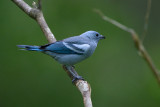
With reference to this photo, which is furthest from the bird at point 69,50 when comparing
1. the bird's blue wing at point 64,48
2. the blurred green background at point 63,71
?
the blurred green background at point 63,71

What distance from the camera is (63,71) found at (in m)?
6.43

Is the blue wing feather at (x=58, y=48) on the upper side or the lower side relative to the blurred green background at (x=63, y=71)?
lower

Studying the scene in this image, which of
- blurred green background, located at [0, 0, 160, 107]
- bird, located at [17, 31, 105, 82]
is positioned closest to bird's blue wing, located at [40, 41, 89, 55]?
bird, located at [17, 31, 105, 82]

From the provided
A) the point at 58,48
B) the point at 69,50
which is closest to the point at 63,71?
the point at 69,50

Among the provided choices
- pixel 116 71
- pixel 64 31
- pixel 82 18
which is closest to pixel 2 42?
pixel 64 31

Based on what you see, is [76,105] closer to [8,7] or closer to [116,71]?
[116,71]

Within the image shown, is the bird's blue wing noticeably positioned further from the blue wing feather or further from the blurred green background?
the blurred green background

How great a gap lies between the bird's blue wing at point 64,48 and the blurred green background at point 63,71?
1589 millimetres

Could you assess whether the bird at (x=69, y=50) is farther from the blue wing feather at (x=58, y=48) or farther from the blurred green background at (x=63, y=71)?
the blurred green background at (x=63, y=71)

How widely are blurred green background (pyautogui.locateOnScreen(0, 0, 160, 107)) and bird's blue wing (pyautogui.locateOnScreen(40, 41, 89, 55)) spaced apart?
1.59m

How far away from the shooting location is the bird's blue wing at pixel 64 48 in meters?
4.66

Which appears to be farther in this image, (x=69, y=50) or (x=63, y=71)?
(x=63, y=71)

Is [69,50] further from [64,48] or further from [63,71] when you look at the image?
[63,71]

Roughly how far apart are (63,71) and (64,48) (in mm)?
1643
